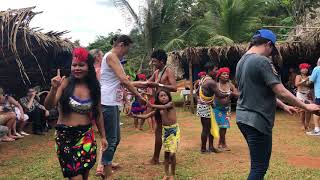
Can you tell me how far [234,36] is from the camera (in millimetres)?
20141

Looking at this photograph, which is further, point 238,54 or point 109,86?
point 238,54

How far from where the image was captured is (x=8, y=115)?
9094mm

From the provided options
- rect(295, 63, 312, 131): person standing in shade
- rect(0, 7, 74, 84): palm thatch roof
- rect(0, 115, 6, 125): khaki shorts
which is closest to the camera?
rect(0, 7, 74, 84): palm thatch roof

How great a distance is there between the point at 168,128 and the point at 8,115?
16.0 feet

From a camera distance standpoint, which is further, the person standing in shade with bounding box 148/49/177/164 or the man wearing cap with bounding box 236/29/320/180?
the person standing in shade with bounding box 148/49/177/164

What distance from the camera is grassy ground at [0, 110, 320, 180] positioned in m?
6.01

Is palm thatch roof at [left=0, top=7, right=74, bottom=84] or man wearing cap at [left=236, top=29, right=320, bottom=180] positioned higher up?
palm thatch roof at [left=0, top=7, right=74, bottom=84]

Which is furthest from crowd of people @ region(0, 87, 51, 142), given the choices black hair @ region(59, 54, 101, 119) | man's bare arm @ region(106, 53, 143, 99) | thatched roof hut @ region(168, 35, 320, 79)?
thatched roof hut @ region(168, 35, 320, 79)

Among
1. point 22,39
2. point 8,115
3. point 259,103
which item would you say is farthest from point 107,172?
point 22,39

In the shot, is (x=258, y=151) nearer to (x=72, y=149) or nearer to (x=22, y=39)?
(x=72, y=149)

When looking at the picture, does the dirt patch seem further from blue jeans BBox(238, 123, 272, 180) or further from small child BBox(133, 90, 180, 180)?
blue jeans BBox(238, 123, 272, 180)

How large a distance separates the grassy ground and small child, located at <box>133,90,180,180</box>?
42 cm

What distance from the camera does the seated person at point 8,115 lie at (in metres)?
9.02

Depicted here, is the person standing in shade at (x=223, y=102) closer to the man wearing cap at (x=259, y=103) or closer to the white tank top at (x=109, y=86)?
the white tank top at (x=109, y=86)
